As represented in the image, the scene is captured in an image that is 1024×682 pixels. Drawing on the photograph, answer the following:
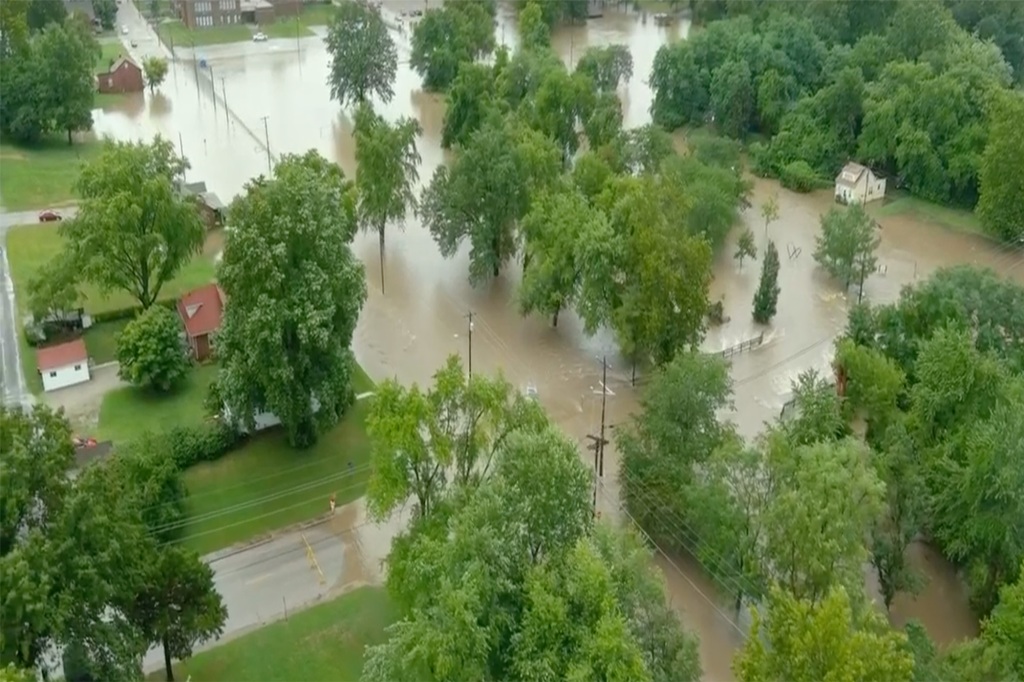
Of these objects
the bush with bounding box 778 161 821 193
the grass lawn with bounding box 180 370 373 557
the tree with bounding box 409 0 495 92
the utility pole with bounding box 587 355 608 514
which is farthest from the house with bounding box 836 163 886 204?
the grass lawn with bounding box 180 370 373 557

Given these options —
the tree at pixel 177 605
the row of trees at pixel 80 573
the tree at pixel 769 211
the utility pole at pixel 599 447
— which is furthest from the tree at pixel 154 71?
the tree at pixel 177 605

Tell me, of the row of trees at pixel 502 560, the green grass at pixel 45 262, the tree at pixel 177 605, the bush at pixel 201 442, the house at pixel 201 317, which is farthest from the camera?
the green grass at pixel 45 262

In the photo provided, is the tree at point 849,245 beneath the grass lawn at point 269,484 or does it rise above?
above

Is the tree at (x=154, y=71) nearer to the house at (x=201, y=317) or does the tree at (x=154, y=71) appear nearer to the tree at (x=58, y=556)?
the house at (x=201, y=317)

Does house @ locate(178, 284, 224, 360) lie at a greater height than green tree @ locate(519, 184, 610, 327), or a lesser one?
lesser

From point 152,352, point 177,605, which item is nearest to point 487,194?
point 152,352

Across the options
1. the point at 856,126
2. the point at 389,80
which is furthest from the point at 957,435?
the point at 389,80

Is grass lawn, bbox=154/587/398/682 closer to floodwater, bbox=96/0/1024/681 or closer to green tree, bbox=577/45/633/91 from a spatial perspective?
floodwater, bbox=96/0/1024/681

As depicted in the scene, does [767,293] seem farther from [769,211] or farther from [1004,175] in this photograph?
[1004,175]
